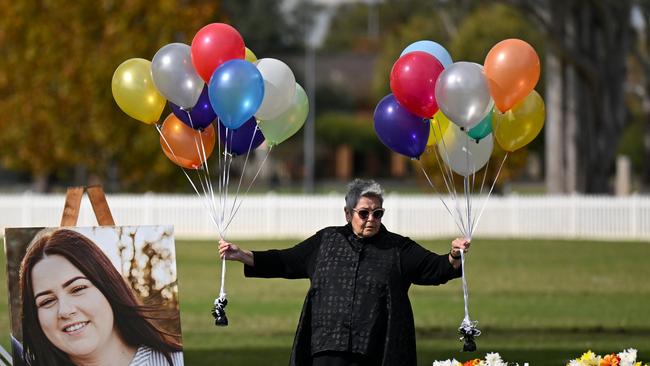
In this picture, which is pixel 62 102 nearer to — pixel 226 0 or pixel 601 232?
pixel 601 232

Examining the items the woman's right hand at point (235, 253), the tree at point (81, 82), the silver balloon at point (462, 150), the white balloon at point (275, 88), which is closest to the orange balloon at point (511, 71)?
the silver balloon at point (462, 150)

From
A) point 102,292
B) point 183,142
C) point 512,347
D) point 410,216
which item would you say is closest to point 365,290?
point 102,292

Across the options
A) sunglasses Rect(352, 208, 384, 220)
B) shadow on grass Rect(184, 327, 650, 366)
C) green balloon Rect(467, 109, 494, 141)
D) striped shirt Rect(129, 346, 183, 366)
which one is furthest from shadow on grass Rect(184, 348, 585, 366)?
sunglasses Rect(352, 208, 384, 220)

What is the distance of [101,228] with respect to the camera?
8.52 m

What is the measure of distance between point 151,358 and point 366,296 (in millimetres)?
1578


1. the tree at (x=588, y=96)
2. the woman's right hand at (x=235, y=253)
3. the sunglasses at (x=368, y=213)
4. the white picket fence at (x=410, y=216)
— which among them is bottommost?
the woman's right hand at (x=235, y=253)

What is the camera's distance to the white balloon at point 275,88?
A: 955 centimetres

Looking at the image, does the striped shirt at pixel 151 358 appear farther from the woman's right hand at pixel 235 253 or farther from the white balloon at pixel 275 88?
the white balloon at pixel 275 88

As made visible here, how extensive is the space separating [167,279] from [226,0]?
237 feet

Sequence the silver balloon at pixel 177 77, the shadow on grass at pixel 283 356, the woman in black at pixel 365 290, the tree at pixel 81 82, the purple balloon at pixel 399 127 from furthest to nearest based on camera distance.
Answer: the tree at pixel 81 82 → the shadow on grass at pixel 283 356 → the silver balloon at pixel 177 77 → the purple balloon at pixel 399 127 → the woman in black at pixel 365 290

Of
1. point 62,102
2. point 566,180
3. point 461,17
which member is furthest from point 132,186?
point 461,17

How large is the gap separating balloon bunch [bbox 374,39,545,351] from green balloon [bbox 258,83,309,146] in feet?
2.17

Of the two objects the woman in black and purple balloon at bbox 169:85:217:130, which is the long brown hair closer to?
the woman in black

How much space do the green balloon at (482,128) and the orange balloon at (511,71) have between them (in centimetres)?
27
